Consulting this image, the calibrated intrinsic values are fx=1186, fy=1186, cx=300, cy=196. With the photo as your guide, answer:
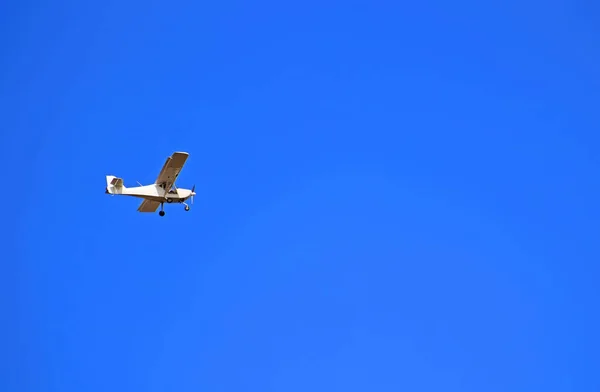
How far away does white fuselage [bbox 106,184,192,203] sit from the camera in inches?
3014

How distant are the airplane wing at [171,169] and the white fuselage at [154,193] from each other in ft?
1.47

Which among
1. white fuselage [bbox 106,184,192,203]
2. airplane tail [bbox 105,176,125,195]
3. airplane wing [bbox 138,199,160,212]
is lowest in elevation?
airplane tail [bbox 105,176,125,195]

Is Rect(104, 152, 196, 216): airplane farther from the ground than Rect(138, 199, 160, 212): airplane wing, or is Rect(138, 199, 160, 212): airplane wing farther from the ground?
Rect(138, 199, 160, 212): airplane wing

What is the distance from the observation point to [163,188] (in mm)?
78250

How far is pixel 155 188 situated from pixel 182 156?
121 inches

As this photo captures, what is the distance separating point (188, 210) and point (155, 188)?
2839 millimetres

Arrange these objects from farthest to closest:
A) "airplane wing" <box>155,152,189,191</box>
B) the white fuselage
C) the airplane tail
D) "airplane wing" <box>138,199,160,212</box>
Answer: "airplane wing" <box>138,199,160,212</box> < "airplane wing" <box>155,152,189,191</box> < the white fuselage < the airplane tail

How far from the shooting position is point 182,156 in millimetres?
76812

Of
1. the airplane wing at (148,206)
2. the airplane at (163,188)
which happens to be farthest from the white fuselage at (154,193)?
the airplane wing at (148,206)

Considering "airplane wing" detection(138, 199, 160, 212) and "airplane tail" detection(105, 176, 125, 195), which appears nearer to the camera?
"airplane tail" detection(105, 176, 125, 195)

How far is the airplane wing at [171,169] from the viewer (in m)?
76.8

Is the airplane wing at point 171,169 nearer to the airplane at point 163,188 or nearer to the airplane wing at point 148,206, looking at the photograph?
the airplane at point 163,188

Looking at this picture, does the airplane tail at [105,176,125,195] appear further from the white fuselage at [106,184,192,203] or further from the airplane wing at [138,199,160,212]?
the airplane wing at [138,199,160,212]

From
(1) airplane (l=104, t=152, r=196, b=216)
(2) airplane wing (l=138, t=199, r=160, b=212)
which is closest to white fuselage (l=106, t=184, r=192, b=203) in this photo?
(1) airplane (l=104, t=152, r=196, b=216)
